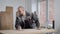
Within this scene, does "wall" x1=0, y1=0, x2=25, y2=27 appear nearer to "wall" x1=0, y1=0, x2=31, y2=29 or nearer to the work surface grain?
"wall" x1=0, y1=0, x2=31, y2=29

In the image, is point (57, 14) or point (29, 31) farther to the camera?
point (57, 14)

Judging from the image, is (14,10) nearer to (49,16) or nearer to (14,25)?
(14,25)

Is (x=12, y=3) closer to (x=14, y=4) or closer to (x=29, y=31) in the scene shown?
(x=14, y=4)

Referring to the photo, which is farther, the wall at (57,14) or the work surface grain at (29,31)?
the wall at (57,14)

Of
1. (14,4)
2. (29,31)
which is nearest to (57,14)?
(29,31)

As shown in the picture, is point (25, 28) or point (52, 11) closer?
point (25, 28)

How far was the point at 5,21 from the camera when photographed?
239cm

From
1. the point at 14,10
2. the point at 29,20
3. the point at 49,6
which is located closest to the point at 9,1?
the point at 14,10

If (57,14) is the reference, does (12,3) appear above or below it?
above

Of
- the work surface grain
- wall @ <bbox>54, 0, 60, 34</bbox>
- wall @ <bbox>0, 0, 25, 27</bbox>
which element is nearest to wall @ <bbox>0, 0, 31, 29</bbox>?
wall @ <bbox>0, 0, 25, 27</bbox>

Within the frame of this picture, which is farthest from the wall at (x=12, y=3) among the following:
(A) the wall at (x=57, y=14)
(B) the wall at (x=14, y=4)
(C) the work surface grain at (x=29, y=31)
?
(A) the wall at (x=57, y=14)

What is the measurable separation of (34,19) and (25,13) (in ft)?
0.74

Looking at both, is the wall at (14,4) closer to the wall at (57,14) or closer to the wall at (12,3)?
the wall at (12,3)

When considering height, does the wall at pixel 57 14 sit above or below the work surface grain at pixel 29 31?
above
